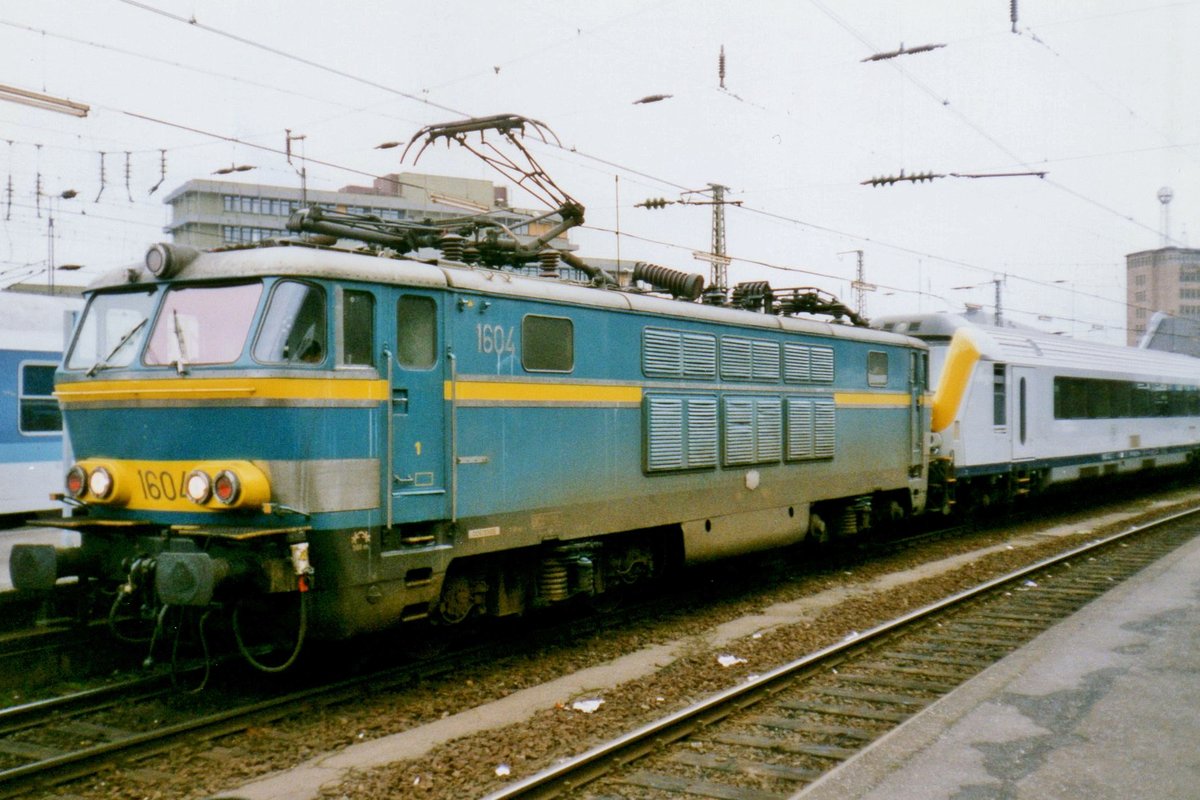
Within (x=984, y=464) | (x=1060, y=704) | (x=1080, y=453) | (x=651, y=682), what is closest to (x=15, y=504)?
(x=651, y=682)

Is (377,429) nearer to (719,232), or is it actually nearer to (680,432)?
(680,432)

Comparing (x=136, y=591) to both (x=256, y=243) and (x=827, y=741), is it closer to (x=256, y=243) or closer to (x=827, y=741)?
(x=256, y=243)

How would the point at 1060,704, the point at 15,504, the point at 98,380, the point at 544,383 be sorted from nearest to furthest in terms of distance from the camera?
the point at 1060,704 → the point at 98,380 → the point at 544,383 → the point at 15,504

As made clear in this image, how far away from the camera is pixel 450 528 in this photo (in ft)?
26.1

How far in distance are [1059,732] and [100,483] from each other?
6.73 m

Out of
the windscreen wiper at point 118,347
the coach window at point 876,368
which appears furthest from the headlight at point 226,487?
the coach window at point 876,368

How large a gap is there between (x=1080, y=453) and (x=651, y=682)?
17.5 metres

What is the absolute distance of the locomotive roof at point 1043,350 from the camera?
62.5ft

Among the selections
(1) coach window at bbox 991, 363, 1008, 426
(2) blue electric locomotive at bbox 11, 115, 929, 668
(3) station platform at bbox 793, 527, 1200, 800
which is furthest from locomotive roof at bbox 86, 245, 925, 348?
(1) coach window at bbox 991, 363, 1008, 426

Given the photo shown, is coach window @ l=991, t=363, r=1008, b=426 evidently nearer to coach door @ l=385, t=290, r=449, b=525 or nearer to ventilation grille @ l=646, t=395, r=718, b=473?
ventilation grille @ l=646, t=395, r=718, b=473

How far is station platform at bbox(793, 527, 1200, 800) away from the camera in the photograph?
5621mm

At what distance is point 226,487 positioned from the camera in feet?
22.7

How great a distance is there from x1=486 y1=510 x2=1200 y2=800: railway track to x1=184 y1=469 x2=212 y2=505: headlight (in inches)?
114

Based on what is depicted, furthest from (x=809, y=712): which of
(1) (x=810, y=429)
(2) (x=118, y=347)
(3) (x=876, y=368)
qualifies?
(3) (x=876, y=368)
